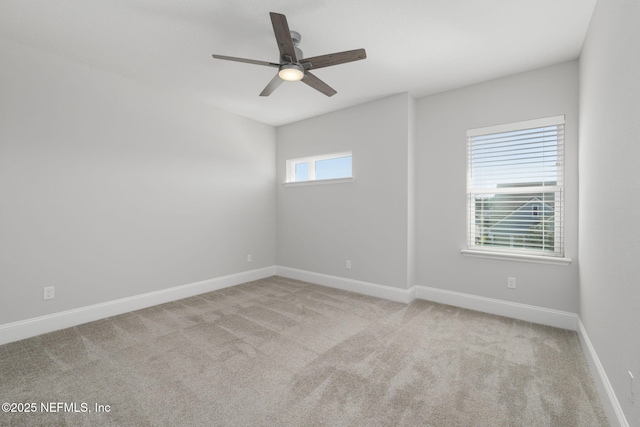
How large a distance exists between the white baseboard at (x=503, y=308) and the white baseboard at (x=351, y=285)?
267 millimetres

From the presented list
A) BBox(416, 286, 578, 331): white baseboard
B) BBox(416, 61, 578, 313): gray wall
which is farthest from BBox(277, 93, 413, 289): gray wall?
BBox(416, 286, 578, 331): white baseboard

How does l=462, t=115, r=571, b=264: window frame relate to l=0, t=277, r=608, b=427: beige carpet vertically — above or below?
above

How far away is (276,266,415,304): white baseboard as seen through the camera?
11.5ft

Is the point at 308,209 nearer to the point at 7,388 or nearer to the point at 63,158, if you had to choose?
the point at 63,158

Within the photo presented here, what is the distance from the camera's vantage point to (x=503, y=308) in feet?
9.89

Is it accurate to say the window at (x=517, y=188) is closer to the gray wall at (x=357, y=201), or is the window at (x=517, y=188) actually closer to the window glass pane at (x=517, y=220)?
the window glass pane at (x=517, y=220)

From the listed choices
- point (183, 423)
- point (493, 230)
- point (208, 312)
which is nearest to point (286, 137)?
point (208, 312)

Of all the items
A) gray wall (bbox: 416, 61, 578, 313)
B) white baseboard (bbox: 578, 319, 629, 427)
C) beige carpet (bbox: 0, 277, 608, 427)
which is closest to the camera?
white baseboard (bbox: 578, 319, 629, 427)

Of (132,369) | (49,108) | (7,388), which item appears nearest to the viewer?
(7,388)

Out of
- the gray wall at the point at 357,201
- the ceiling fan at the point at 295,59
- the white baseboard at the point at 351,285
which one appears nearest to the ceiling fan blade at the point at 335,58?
the ceiling fan at the point at 295,59

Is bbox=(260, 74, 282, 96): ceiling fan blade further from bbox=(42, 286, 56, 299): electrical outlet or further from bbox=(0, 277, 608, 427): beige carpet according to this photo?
bbox=(42, 286, 56, 299): electrical outlet

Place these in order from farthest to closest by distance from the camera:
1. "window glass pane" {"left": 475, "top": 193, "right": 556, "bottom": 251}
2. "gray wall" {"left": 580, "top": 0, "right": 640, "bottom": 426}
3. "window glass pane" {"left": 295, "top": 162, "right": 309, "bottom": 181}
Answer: "window glass pane" {"left": 295, "top": 162, "right": 309, "bottom": 181}
"window glass pane" {"left": 475, "top": 193, "right": 556, "bottom": 251}
"gray wall" {"left": 580, "top": 0, "right": 640, "bottom": 426}

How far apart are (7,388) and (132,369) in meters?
0.70

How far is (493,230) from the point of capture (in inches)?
125
